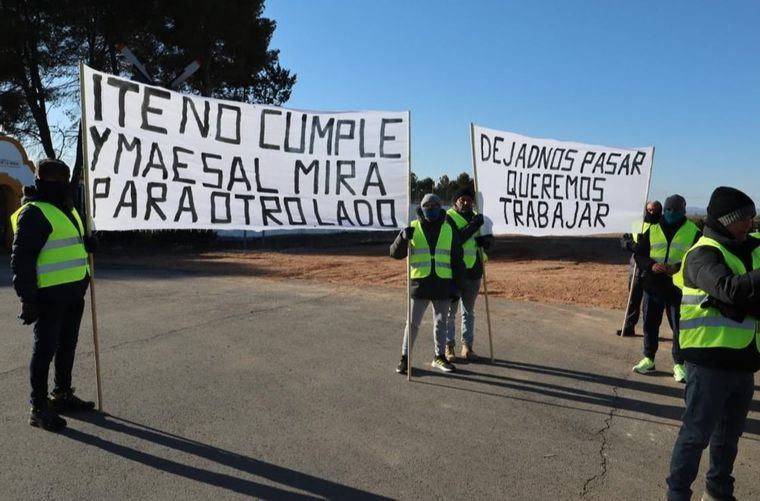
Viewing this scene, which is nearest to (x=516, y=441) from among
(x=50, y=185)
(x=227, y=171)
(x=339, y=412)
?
(x=339, y=412)

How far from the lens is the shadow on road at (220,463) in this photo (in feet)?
11.5

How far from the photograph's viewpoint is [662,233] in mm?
5953

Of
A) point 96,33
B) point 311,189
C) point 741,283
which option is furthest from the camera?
point 96,33

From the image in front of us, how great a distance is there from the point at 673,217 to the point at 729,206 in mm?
3008

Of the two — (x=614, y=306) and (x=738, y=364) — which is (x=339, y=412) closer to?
(x=738, y=364)

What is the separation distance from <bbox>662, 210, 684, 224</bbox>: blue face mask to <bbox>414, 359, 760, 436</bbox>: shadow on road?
1.71 m

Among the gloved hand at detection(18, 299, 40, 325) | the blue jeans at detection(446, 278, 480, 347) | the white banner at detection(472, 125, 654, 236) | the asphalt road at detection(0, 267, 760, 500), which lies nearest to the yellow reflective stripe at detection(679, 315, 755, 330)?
the asphalt road at detection(0, 267, 760, 500)

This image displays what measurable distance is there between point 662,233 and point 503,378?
227cm

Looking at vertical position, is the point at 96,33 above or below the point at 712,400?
above

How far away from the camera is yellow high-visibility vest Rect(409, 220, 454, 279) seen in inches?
225

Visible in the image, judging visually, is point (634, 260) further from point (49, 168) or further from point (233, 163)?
point (49, 168)

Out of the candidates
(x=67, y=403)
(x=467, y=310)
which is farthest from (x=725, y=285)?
(x=67, y=403)

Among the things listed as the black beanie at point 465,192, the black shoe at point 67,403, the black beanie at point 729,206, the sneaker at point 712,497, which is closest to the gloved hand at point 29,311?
the black shoe at point 67,403

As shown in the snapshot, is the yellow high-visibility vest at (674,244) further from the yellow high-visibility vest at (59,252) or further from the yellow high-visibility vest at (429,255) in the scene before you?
the yellow high-visibility vest at (59,252)
